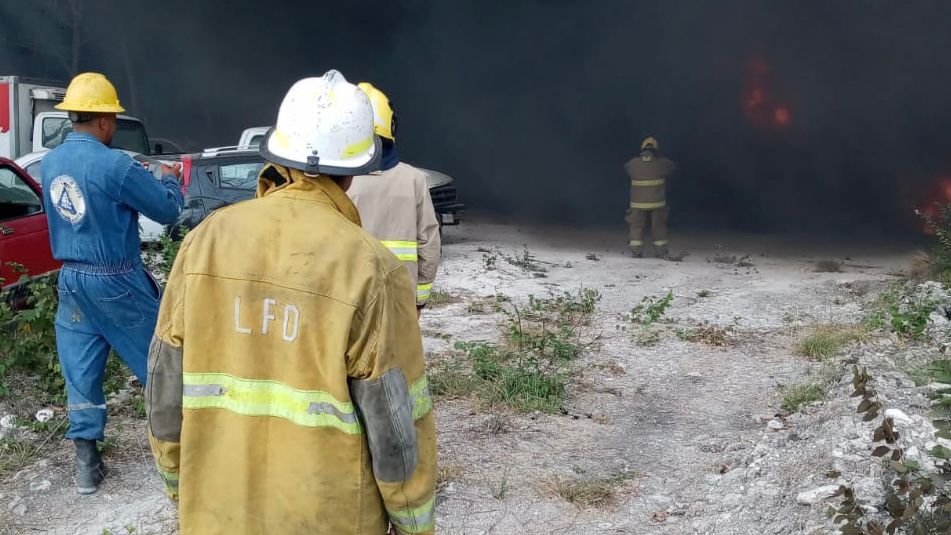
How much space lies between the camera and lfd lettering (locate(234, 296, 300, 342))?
1.65 meters

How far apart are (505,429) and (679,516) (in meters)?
1.20

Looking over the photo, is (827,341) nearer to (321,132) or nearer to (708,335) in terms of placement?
(708,335)

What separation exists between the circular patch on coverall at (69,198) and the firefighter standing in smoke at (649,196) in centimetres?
923

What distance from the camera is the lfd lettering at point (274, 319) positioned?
1.65m

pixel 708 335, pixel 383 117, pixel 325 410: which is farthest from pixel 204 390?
pixel 708 335

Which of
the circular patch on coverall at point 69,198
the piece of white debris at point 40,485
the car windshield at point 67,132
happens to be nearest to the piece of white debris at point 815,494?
the circular patch on coverall at point 69,198

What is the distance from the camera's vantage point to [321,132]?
1753 mm

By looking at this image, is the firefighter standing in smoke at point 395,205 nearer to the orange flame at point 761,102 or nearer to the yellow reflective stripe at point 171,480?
the yellow reflective stripe at point 171,480

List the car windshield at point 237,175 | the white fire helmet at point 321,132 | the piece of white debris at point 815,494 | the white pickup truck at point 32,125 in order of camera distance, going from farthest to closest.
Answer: the white pickup truck at point 32,125 → the car windshield at point 237,175 → the piece of white debris at point 815,494 → the white fire helmet at point 321,132

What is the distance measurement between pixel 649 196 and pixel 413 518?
34.2 ft

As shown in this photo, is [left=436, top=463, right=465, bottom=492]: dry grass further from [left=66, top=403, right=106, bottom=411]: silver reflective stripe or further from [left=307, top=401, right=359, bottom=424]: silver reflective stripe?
[left=307, top=401, right=359, bottom=424]: silver reflective stripe

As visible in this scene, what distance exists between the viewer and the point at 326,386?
5.40ft

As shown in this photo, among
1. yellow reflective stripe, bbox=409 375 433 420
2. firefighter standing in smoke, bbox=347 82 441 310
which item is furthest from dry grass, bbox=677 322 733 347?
yellow reflective stripe, bbox=409 375 433 420

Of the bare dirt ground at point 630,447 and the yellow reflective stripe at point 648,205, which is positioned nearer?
the bare dirt ground at point 630,447
